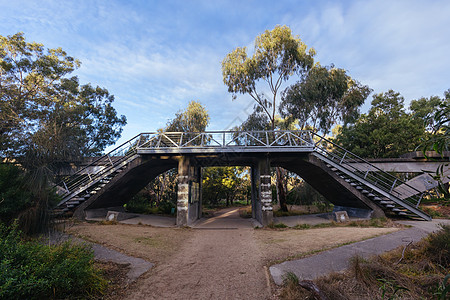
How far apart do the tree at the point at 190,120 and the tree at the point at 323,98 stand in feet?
33.7

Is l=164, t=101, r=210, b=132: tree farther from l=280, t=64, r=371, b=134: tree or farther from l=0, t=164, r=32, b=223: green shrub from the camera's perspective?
l=0, t=164, r=32, b=223: green shrub

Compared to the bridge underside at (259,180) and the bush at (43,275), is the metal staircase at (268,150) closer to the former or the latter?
the bridge underside at (259,180)

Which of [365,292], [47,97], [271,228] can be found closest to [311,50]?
[271,228]

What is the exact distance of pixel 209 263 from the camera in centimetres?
548

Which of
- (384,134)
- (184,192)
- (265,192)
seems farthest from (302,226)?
(384,134)

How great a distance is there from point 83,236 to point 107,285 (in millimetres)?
4360

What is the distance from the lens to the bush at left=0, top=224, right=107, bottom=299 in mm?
2637

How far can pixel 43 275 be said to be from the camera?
3061 millimetres

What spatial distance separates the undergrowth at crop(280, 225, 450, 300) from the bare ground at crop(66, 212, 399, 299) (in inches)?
43.1

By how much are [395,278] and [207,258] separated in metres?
4.20

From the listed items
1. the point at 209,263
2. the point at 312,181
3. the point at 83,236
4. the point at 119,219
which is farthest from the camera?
the point at 312,181

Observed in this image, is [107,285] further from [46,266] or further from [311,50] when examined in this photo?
[311,50]

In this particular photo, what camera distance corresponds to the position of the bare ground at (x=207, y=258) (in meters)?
3.84

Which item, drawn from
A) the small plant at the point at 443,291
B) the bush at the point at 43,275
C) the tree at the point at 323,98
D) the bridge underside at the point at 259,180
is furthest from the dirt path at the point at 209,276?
the tree at the point at 323,98
